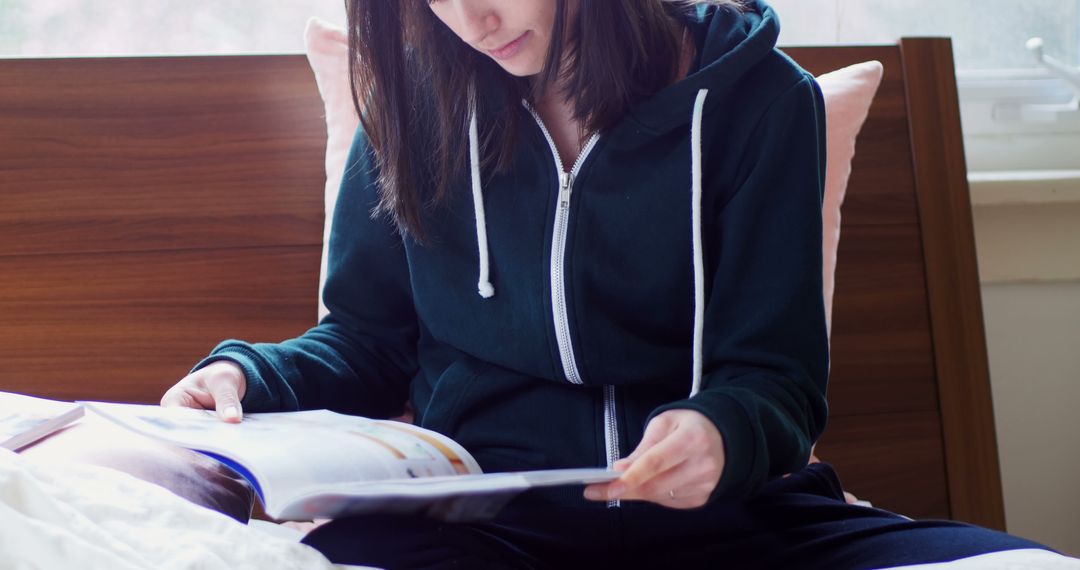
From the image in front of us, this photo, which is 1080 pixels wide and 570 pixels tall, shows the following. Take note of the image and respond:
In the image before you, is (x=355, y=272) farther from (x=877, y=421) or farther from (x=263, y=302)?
(x=877, y=421)

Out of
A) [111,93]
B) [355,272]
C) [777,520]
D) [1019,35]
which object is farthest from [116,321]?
[1019,35]

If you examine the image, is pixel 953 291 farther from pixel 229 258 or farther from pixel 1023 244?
pixel 229 258

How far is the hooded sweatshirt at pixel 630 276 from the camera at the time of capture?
801mm

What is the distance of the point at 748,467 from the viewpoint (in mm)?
665

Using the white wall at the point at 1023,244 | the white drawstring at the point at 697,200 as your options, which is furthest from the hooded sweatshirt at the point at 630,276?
the white wall at the point at 1023,244

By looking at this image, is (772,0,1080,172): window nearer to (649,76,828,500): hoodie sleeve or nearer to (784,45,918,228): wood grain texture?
(784,45,918,228): wood grain texture

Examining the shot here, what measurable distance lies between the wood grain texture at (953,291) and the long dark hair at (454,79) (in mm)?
526

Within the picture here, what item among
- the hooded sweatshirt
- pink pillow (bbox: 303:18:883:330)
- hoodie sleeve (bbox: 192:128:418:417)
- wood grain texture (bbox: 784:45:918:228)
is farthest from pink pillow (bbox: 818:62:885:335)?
hoodie sleeve (bbox: 192:128:418:417)

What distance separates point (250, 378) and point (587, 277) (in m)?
0.30

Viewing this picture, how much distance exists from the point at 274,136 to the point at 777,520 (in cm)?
79

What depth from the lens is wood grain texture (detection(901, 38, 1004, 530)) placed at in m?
1.28

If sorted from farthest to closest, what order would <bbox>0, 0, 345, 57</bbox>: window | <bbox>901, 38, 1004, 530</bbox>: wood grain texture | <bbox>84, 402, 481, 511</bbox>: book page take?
1. <bbox>0, 0, 345, 57</bbox>: window
2. <bbox>901, 38, 1004, 530</bbox>: wood grain texture
3. <bbox>84, 402, 481, 511</bbox>: book page

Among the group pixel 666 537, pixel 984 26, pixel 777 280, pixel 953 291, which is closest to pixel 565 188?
pixel 777 280

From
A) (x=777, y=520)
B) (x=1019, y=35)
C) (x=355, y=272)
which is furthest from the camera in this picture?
(x=1019, y=35)
